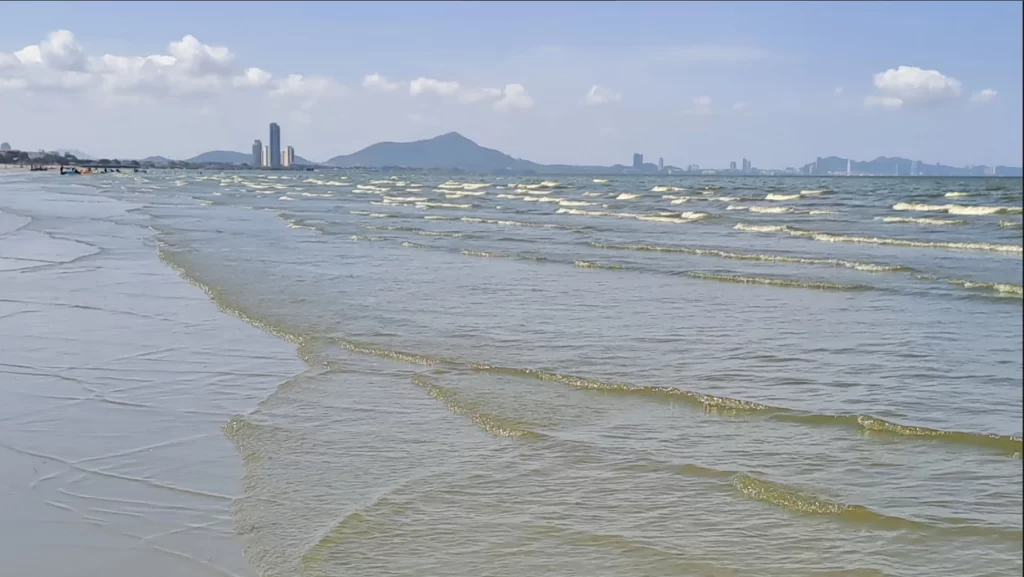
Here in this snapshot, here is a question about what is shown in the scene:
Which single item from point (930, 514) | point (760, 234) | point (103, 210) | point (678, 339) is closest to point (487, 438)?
point (930, 514)

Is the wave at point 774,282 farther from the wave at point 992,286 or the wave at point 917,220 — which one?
the wave at point 917,220

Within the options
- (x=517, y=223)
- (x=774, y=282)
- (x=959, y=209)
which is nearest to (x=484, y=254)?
(x=774, y=282)

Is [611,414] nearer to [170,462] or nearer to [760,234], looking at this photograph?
[170,462]

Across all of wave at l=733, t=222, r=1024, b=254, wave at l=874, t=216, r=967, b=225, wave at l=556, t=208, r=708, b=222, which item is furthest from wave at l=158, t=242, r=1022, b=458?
wave at l=556, t=208, r=708, b=222

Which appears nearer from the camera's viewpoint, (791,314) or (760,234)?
(791,314)

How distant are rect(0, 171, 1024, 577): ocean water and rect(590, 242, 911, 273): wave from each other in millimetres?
565

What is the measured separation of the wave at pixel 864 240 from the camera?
966 inches

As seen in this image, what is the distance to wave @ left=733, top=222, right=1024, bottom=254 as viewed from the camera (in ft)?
80.5

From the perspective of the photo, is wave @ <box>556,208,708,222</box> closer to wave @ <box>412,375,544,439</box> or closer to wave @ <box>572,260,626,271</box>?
wave @ <box>572,260,626,271</box>

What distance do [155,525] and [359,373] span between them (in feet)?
14.6

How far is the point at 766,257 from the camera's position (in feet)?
77.7

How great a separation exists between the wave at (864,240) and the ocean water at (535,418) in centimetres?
443

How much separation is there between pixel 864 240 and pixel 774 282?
10779mm

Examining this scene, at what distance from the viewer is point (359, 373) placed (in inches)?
415
